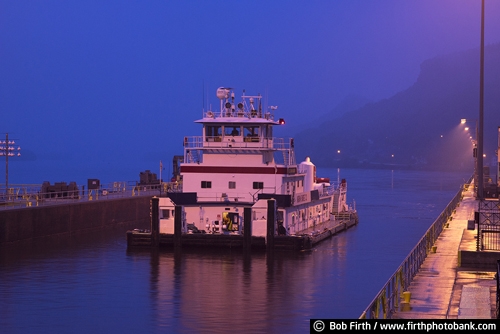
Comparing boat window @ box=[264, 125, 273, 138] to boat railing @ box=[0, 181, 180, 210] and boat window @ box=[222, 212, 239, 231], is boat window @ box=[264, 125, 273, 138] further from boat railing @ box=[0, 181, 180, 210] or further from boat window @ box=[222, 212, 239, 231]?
boat railing @ box=[0, 181, 180, 210]

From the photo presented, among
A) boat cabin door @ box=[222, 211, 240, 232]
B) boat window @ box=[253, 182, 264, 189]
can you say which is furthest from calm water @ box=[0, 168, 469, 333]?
boat window @ box=[253, 182, 264, 189]

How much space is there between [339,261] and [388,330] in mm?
27046

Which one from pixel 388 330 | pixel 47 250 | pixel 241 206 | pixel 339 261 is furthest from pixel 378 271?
pixel 388 330

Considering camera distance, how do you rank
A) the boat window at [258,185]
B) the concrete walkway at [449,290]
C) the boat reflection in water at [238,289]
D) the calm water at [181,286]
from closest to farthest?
1. the concrete walkway at [449,290]
2. the boat reflection in water at [238,289]
3. the calm water at [181,286]
4. the boat window at [258,185]

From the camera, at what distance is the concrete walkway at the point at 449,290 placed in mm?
20891

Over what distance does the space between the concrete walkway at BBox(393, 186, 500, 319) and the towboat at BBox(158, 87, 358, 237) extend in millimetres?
12259

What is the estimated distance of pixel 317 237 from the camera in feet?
158

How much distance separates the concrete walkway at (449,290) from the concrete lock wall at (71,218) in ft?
75.1

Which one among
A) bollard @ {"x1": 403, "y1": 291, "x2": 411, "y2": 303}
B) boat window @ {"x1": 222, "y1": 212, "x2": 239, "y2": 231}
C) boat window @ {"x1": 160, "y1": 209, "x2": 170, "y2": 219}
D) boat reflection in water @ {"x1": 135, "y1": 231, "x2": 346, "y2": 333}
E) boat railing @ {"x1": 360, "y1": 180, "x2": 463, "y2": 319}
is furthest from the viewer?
boat window @ {"x1": 222, "y1": 212, "x2": 239, "y2": 231}

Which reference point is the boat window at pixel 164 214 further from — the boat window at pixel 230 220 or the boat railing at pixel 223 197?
the boat window at pixel 230 220

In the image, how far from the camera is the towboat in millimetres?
43969

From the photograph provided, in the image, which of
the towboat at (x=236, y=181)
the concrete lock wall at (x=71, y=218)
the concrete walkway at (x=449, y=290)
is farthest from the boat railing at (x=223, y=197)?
the concrete walkway at (x=449, y=290)

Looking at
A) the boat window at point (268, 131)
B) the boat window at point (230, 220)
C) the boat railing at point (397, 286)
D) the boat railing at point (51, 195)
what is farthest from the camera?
the boat railing at point (51, 195)

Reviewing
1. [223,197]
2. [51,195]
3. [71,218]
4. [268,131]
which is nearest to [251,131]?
[268,131]
